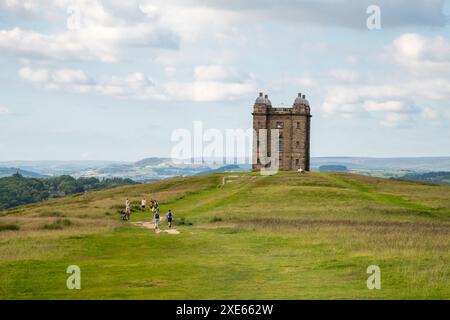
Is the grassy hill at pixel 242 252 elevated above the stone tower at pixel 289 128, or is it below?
below

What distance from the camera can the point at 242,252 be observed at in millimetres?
36250

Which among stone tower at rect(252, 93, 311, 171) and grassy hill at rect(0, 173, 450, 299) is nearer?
grassy hill at rect(0, 173, 450, 299)

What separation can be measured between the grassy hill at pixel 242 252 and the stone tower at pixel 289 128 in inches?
1826

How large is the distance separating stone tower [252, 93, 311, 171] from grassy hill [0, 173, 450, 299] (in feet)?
152

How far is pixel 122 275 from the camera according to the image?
29.9m

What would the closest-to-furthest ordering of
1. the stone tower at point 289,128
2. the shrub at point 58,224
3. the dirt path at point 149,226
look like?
the dirt path at point 149,226, the shrub at point 58,224, the stone tower at point 289,128

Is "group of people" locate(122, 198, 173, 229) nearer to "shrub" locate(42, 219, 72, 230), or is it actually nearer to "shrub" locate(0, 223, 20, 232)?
"shrub" locate(42, 219, 72, 230)

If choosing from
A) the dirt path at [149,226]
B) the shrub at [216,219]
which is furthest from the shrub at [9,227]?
the shrub at [216,219]

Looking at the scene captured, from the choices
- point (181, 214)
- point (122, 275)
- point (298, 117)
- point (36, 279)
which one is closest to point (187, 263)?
point (122, 275)

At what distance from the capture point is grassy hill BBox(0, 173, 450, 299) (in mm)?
26484

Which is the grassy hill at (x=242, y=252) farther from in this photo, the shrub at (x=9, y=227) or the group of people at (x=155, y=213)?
the group of people at (x=155, y=213)

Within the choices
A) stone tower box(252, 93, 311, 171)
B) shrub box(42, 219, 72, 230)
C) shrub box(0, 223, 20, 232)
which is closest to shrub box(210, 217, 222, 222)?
shrub box(42, 219, 72, 230)

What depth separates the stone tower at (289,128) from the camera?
117938 mm
